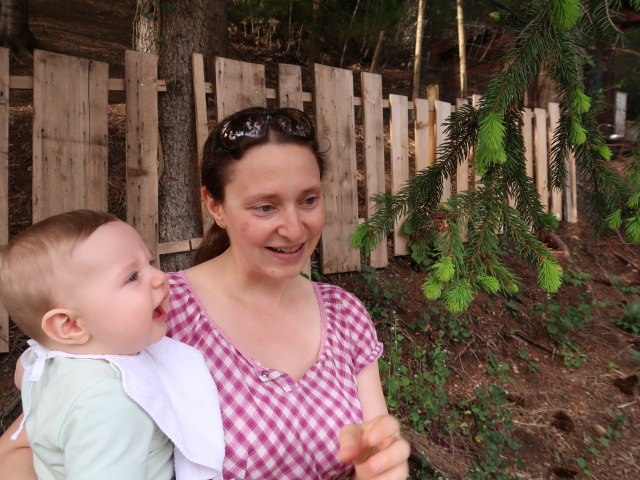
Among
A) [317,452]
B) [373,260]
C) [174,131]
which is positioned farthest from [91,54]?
[317,452]

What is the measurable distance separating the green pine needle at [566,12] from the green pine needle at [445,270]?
33.3 inches

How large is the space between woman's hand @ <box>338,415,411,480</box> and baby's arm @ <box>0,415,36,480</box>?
0.89 meters

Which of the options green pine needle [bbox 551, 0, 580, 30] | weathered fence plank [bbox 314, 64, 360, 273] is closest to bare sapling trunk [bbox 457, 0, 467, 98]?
weathered fence plank [bbox 314, 64, 360, 273]

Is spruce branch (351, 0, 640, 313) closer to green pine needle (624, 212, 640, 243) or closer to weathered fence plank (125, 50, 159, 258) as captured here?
green pine needle (624, 212, 640, 243)

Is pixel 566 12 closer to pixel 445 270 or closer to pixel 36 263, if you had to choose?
pixel 445 270

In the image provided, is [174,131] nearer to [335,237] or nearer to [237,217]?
[335,237]

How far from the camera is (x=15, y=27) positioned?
19.9ft

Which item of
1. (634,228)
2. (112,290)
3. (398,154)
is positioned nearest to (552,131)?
(398,154)

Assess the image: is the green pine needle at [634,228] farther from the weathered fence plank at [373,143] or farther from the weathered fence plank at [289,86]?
the weathered fence plank at [373,143]

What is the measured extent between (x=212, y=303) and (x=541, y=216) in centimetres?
142

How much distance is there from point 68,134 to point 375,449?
2642 millimetres

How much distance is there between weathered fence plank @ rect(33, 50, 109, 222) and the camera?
2.84m

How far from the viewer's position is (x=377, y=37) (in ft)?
28.3

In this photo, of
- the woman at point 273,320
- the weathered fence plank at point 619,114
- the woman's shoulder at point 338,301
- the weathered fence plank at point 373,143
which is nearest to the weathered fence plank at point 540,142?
the weathered fence plank at point 373,143
